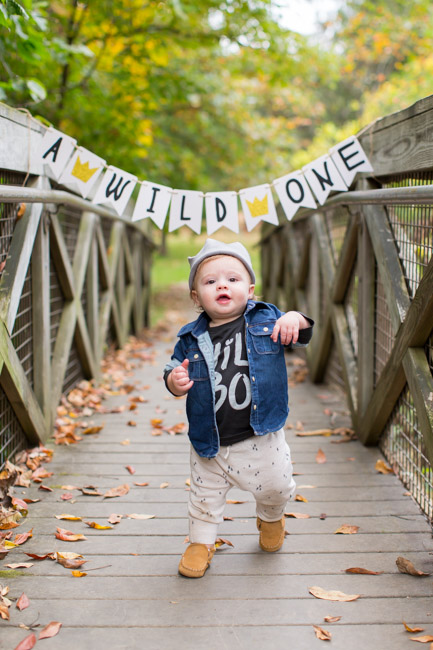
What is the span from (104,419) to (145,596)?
7.98 ft

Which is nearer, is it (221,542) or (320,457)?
(221,542)

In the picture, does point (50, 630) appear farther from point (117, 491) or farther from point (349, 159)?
point (349, 159)

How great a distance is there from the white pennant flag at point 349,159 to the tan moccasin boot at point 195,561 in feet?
6.65

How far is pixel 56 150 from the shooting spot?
3.59 metres

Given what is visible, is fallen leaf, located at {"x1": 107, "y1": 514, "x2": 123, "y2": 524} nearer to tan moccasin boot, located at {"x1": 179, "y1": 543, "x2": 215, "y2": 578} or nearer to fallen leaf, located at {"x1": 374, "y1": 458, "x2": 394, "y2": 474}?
tan moccasin boot, located at {"x1": 179, "y1": 543, "x2": 215, "y2": 578}

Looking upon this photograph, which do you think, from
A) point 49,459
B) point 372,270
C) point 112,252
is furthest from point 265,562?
point 112,252

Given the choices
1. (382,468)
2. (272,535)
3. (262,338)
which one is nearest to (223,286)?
(262,338)

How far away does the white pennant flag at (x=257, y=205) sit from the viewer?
3.59 m

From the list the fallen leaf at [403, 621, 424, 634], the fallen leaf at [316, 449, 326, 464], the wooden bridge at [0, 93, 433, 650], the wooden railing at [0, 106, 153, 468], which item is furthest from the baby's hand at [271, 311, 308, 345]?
the fallen leaf at [316, 449, 326, 464]

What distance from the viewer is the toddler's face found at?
8.40 ft

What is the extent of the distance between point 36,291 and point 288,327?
1949mm

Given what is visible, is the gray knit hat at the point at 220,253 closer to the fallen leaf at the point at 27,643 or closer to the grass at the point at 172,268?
the fallen leaf at the point at 27,643

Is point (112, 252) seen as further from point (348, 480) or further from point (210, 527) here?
point (210, 527)

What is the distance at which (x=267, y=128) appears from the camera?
488 inches
